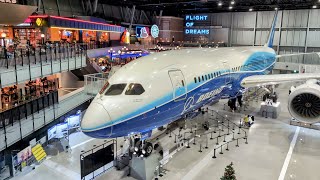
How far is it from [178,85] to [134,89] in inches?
90.9

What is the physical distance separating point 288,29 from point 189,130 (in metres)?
38.0

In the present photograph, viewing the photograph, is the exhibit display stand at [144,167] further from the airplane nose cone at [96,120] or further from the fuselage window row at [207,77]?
the fuselage window row at [207,77]

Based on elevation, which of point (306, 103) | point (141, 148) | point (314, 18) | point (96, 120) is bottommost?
point (141, 148)

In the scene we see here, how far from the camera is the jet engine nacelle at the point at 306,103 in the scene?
15336mm

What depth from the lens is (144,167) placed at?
11859mm

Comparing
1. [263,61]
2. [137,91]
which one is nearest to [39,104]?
[137,91]

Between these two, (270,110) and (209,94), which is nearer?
(209,94)

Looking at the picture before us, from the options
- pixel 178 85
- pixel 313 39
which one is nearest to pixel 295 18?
pixel 313 39

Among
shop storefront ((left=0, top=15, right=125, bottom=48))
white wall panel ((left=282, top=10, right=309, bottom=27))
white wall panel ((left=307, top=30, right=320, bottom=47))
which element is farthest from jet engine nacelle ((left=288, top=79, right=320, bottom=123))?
white wall panel ((left=282, top=10, right=309, bottom=27))

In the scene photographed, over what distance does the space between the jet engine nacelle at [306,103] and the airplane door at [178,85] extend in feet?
24.0

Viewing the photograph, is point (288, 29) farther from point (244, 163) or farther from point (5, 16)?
point (5, 16)

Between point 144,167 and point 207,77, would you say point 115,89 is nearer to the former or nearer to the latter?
point 144,167

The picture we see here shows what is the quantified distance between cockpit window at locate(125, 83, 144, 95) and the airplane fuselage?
5.4 inches

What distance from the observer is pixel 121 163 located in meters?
13.4
